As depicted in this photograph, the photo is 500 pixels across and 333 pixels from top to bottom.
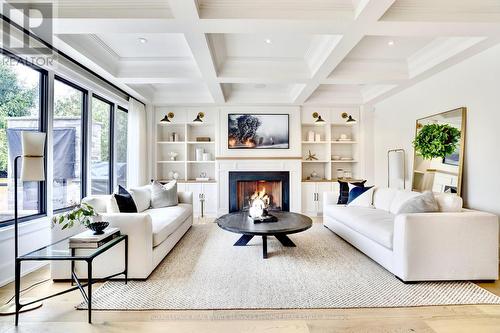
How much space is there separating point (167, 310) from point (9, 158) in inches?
92.2

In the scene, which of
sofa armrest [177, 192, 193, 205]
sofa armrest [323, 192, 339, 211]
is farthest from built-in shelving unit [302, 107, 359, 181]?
sofa armrest [177, 192, 193, 205]

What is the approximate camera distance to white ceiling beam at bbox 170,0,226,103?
7.20 feet

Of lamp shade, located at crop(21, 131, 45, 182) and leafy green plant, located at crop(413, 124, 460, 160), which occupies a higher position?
leafy green plant, located at crop(413, 124, 460, 160)

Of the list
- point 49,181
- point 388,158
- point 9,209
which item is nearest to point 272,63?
point 388,158

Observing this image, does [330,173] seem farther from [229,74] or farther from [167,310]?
[167,310]

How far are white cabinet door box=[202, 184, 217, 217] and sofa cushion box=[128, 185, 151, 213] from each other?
1715mm

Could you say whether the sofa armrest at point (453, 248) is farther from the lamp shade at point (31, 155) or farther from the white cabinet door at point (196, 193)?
the white cabinet door at point (196, 193)

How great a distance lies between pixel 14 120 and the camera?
8.85ft

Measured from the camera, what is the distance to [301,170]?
232 inches

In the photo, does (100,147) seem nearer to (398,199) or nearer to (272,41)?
(272,41)

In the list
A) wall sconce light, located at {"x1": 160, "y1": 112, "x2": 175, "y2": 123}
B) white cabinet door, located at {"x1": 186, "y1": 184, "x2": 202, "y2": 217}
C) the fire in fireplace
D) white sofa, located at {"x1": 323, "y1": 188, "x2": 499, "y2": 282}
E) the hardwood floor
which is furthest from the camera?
the fire in fireplace

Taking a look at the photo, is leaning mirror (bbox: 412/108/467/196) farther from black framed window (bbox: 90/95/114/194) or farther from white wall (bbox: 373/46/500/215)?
black framed window (bbox: 90/95/114/194)

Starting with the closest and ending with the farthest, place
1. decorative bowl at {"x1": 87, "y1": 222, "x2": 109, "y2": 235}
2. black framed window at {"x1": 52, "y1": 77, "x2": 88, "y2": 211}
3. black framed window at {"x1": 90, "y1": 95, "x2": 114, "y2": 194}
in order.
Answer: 1. decorative bowl at {"x1": 87, "y1": 222, "x2": 109, "y2": 235}
2. black framed window at {"x1": 52, "y1": 77, "x2": 88, "y2": 211}
3. black framed window at {"x1": 90, "y1": 95, "x2": 114, "y2": 194}

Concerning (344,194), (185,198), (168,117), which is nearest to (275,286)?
(344,194)
